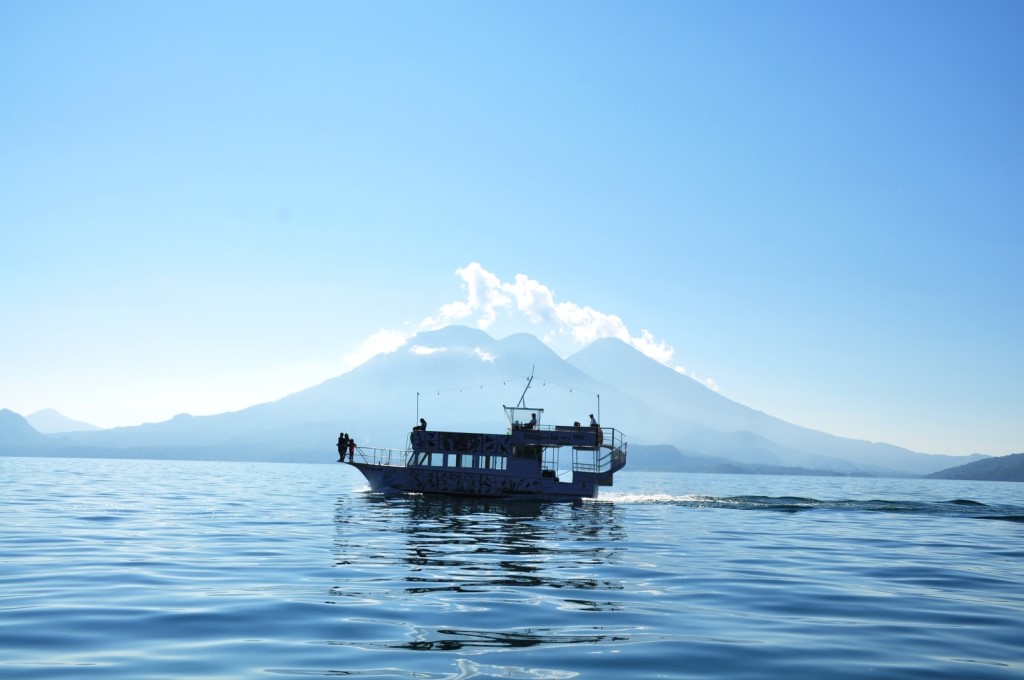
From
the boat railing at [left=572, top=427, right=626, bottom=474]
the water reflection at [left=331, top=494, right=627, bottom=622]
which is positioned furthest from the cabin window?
the water reflection at [left=331, top=494, right=627, bottom=622]

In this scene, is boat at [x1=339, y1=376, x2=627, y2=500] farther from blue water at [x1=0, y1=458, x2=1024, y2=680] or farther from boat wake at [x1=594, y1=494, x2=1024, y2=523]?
blue water at [x1=0, y1=458, x2=1024, y2=680]

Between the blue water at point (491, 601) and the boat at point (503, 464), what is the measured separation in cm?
1922

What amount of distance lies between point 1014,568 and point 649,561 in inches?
452

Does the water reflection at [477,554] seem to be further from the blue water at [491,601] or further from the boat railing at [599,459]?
the boat railing at [599,459]

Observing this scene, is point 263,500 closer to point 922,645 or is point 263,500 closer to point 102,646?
point 102,646

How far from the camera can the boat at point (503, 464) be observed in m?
54.1

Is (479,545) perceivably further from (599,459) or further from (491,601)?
(599,459)

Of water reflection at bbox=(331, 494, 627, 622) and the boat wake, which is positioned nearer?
water reflection at bbox=(331, 494, 627, 622)

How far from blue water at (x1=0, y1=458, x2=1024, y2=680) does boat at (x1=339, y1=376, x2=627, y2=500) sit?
1922 centimetres

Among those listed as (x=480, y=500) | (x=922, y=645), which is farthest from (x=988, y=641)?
(x=480, y=500)

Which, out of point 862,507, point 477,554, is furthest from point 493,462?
point 477,554

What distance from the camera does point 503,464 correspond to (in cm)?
→ 5450

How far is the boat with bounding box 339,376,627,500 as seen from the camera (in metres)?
54.1

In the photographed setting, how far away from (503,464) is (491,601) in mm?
38500
